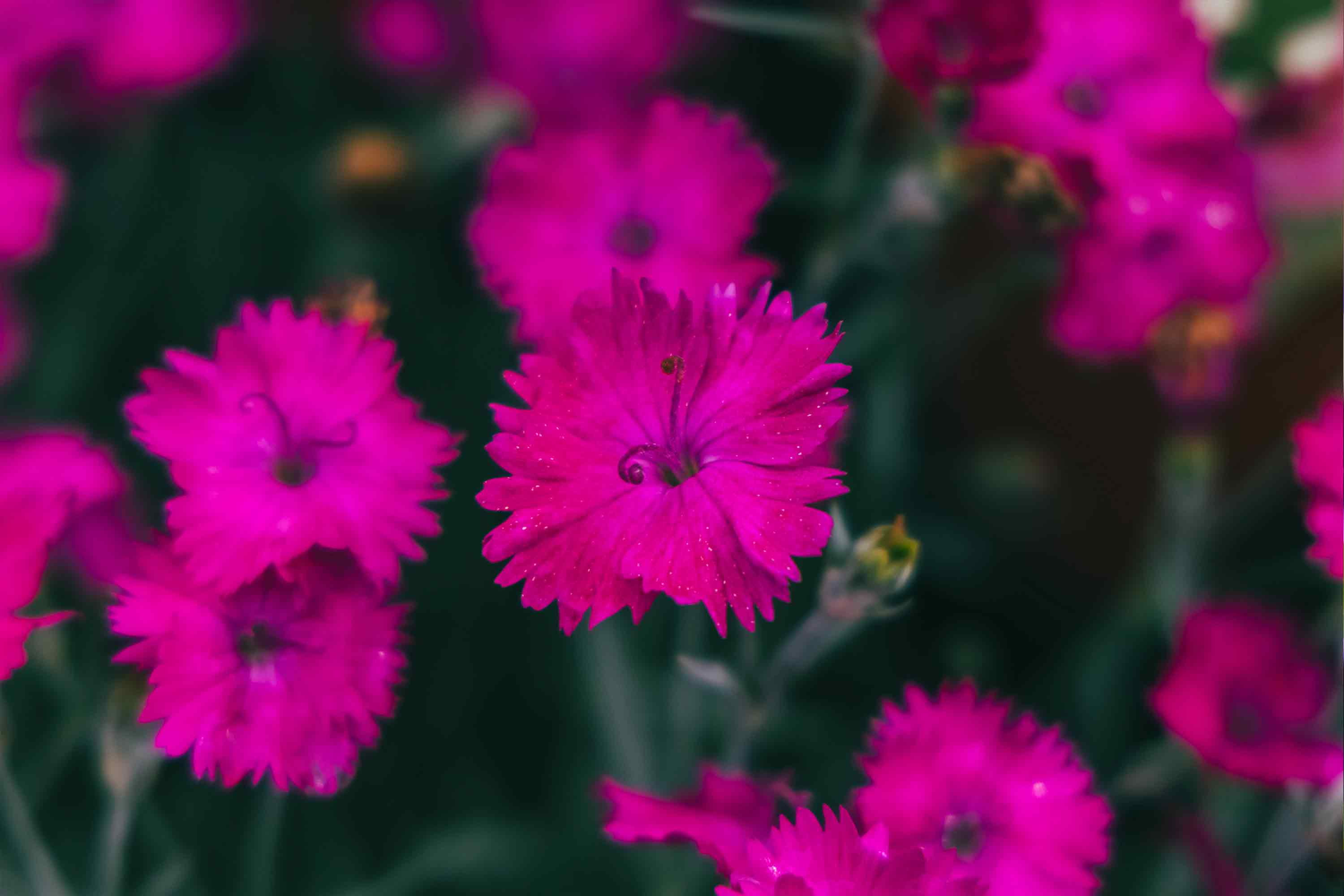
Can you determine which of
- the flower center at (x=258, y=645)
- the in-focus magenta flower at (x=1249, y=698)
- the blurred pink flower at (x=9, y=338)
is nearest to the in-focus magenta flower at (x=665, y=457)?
→ the flower center at (x=258, y=645)

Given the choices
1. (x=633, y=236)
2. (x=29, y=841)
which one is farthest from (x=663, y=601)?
(x=29, y=841)

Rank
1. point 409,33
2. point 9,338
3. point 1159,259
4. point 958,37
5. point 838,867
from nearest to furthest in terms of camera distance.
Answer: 1. point 838,867
2. point 958,37
3. point 1159,259
4. point 9,338
5. point 409,33

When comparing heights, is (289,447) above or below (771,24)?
below

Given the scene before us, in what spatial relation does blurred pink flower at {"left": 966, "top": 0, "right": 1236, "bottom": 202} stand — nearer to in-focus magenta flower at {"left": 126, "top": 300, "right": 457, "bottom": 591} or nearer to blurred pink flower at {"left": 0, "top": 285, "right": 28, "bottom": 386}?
in-focus magenta flower at {"left": 126, "top": 300, "right": 457, "bottom": 591}

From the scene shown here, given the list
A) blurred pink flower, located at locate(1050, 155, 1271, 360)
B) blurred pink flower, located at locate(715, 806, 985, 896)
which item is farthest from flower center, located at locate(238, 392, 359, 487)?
blurred pink flower, located at locate(1050, 155, 1271, 360)

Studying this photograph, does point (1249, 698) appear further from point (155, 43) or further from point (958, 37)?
point (155, 43)

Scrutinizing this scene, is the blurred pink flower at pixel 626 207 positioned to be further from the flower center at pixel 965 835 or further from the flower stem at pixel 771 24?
the flower center at pixel 965 835

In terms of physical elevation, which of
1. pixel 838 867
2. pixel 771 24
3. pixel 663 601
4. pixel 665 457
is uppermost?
pixel 771 24
